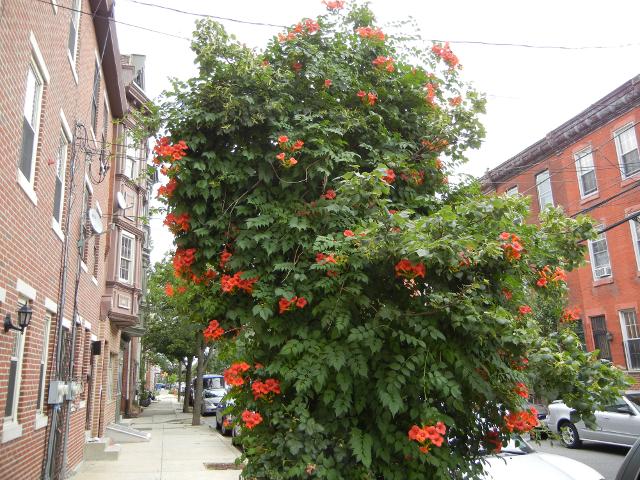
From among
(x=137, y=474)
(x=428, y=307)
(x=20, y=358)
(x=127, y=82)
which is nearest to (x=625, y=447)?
(x=137, y=474)

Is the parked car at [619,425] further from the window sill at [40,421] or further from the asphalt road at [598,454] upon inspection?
the window sill at [40,421]

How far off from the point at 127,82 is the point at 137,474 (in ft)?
44.2

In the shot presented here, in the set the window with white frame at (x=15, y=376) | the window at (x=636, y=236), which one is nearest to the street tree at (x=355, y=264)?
the window with white frame at (x=15, y=376)

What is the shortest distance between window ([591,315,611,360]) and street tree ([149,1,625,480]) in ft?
59.2

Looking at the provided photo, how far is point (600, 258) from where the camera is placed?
21.1 metres

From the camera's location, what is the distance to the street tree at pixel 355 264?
3.84 metres

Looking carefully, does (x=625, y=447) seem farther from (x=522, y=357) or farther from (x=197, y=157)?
(x=197, y=157)

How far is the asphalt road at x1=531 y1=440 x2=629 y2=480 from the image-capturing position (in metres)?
11.1

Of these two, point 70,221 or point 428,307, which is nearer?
point 428,307

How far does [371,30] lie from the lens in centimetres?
539

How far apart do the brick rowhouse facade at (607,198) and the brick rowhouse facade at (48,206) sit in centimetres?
1199

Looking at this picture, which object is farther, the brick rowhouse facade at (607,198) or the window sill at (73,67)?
the brick rowhouse facade at (607,198)

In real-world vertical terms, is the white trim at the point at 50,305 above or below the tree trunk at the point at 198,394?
above

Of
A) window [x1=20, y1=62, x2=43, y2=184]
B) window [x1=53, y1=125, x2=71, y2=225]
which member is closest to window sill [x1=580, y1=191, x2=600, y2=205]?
window [x1=53, y1=125, x2=71, y2=225]
